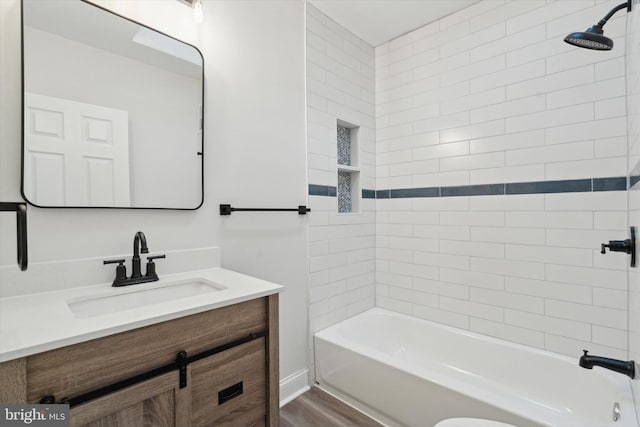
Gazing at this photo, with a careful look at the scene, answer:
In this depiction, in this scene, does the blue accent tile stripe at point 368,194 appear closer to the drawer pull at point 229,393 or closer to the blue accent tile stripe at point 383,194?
the blue accent tile stripe at point 383,194

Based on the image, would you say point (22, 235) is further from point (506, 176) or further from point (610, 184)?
point (610, 184)

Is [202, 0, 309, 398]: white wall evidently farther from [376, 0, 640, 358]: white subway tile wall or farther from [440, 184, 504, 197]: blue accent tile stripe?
[440, 184, 504, 197]: blue accent tile stripe

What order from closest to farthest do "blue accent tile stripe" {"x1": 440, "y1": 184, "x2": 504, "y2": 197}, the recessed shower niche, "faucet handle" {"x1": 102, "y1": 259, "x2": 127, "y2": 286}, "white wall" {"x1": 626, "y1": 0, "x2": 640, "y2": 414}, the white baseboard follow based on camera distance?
1. "white wall" {"x1": 626, "y1": 0, "x2": 640, "y2": 414}
2. "faucet handle" {"x1": 102, "y1": 259, "x2": 127, "y2": 286}
3. the white baseboard
4. "blue accent tile stripe" {"x1": 440, "y1": 184, "x2": 504, "y2": 197}
5. the recessed shower niche

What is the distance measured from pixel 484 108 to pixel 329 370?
2.10 m

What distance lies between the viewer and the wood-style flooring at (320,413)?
1.78 meters

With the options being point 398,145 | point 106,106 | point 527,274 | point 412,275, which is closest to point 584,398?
point 527,274

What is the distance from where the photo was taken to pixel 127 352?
0.89 meters

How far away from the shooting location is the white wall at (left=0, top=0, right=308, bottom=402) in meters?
1.11

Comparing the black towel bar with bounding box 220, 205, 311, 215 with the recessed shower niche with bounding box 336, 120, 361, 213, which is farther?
the recessed shower niche with bounding box 336, 120, 361, 213

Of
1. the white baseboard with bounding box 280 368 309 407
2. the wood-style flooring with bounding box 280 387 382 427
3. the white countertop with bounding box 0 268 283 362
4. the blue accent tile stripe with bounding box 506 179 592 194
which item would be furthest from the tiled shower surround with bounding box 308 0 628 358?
the white countertop with bounding box 0 268 283 362

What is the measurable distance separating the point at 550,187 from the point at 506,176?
0.83 feet

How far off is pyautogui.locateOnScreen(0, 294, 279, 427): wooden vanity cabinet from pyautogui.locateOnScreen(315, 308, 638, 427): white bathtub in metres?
0.79

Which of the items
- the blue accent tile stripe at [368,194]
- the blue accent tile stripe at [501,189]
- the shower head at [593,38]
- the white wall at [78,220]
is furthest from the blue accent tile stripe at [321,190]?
the shower head at [593,38]

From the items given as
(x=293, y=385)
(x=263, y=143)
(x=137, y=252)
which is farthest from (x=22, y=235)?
(x=293, y=385)
